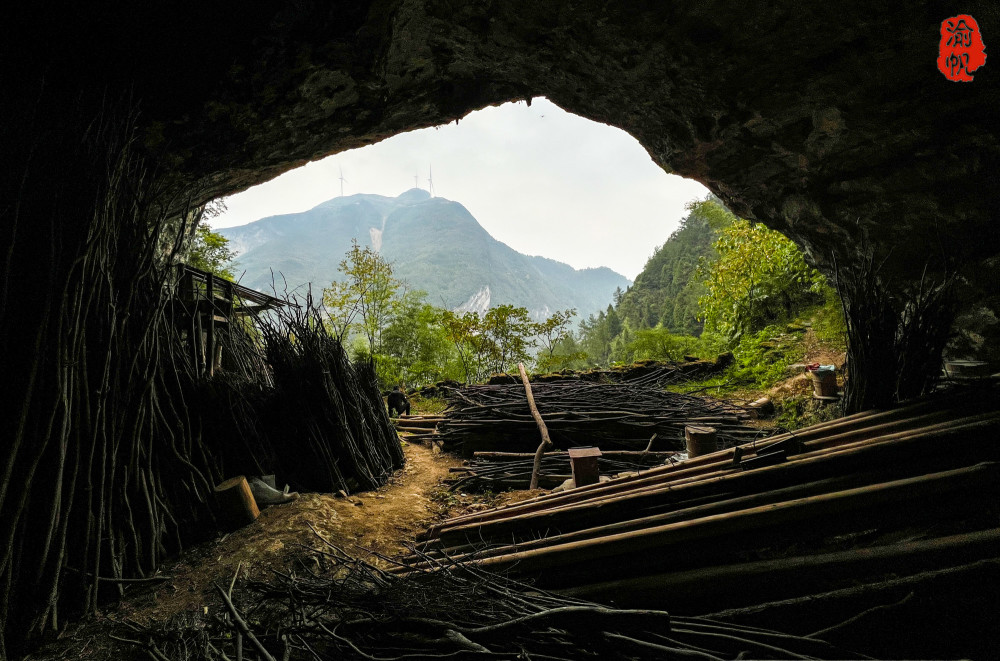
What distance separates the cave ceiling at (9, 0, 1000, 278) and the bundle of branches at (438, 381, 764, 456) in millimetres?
2056

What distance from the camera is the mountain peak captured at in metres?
137

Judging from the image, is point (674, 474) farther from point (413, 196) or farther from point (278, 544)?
point (413, 196)

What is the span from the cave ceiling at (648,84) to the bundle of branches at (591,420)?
2056 millimetres

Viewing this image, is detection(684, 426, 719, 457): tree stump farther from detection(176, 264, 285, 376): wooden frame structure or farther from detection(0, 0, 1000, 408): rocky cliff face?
detection(176, 264, 285, 376): wooden frame structure

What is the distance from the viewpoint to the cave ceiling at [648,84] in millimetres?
2379

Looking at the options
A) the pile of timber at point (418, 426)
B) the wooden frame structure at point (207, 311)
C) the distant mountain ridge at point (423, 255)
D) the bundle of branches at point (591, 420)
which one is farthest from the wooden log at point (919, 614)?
the distant mountain ridge at point (423, 255)

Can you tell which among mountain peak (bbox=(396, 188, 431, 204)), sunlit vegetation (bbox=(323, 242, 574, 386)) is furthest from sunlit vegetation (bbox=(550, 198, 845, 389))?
mountain peak (bbox=(396, 188, 431, 204))

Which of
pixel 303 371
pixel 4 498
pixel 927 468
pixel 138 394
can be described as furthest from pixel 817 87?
pixel 4 498

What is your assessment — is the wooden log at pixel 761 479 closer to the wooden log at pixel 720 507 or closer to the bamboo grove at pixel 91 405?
the wooden log at pixel 720 507

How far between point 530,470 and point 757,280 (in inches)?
261

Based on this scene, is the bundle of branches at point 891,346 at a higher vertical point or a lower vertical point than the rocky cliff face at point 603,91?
lower

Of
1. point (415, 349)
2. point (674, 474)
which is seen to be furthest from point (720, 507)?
point (415, 349)

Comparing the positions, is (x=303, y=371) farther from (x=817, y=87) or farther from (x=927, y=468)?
(x=817, y=87)

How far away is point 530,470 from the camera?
3674mm
